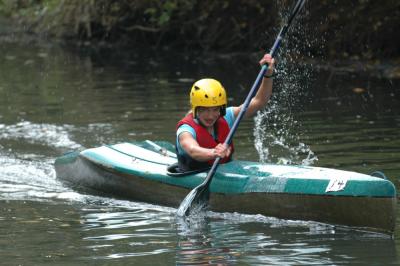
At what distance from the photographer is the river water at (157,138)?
7.29 m

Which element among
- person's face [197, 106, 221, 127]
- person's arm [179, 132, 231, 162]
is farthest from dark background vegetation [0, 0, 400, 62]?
person's arm [179, 132, 231, 162]

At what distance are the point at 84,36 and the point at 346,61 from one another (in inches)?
355

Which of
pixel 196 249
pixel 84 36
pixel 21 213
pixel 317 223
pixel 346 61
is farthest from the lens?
pixel 84 36

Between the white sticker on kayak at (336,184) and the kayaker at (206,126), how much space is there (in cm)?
106

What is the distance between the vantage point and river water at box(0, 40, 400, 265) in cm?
729

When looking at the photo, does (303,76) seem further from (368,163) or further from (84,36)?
(84,36)

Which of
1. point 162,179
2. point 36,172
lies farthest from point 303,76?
point 162,179

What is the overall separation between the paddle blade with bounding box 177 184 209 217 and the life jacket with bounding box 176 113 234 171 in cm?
38

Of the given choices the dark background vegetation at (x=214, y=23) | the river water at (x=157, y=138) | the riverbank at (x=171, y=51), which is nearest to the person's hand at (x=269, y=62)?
the river water at (x=157, y=138)

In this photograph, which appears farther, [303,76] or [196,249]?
[303,76]

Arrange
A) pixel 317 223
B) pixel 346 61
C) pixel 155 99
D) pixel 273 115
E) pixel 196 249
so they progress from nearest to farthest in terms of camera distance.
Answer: pixel 196 249 → pixel 317 223 → pixel 273 115 → pixel 155 99 → pixel 346 61

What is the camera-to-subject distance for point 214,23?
2214cm

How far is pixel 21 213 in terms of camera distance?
8.80m

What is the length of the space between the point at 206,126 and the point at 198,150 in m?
0.36
